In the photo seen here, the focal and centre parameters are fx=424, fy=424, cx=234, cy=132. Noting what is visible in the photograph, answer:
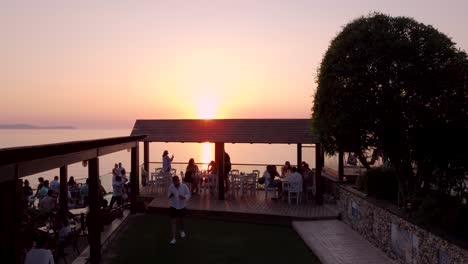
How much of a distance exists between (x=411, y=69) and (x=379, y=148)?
6.96ft

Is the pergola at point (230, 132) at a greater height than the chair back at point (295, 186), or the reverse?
the pergola at point (230, 132)

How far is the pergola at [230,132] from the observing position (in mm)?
17766

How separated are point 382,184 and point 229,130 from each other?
838cm

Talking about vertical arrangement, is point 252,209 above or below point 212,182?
below

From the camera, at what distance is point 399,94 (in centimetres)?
1018

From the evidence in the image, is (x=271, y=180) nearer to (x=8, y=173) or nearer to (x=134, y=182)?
(x=134, y=182)

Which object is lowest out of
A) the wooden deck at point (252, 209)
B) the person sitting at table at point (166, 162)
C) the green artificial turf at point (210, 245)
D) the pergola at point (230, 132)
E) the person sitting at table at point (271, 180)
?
the green artificial turf at point (210, 245)

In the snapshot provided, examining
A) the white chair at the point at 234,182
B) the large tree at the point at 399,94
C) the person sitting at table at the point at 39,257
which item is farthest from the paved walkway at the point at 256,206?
the person sitting at table at the point at 39,257

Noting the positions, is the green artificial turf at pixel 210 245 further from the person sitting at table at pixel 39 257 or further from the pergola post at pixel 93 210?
the person sitting at table at pixel 39 257

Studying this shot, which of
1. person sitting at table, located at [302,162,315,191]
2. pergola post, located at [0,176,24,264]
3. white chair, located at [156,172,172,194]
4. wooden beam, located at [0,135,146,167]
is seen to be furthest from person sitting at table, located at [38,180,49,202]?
pergola post, located at [0,176,24,264]

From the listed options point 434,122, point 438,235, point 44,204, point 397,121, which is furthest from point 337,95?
point 44,204

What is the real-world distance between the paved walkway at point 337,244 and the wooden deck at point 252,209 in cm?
65

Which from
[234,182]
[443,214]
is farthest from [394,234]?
[234,182]

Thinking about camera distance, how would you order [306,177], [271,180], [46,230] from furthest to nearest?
[271,180] → [306,177] → [46,230]
